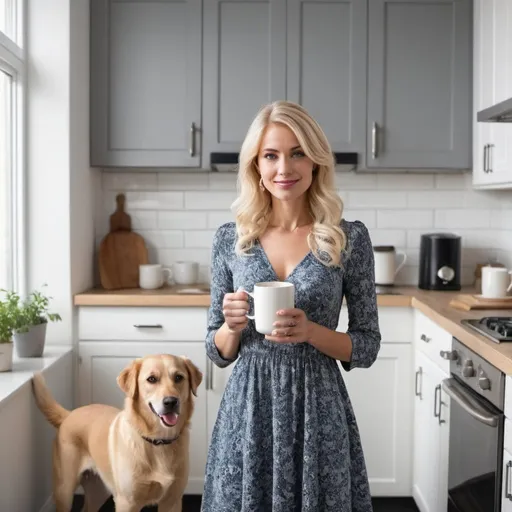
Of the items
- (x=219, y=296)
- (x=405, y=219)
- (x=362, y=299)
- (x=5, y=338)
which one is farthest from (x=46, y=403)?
(x=405, y=219)

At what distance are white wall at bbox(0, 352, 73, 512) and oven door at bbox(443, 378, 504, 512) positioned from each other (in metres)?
1.48

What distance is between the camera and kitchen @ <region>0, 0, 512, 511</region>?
325 centimetres

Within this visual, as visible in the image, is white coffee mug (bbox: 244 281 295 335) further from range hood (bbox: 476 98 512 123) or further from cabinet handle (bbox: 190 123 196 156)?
cabinet handle (bbox: 190 123 196 156)

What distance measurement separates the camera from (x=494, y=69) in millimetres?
3266

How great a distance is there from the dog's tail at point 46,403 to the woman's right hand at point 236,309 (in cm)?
133

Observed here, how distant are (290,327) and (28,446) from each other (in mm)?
1616

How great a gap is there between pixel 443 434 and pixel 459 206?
1.52 metres

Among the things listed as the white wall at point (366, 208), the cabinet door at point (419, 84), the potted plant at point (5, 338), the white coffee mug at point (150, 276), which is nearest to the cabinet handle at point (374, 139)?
the cabinet door at point (419, 84)

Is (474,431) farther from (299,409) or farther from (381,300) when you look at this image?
(381,300)

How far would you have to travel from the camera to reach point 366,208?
12.9 ft

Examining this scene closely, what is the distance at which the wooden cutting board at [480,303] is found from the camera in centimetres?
292

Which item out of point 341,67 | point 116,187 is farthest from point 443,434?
point 116,187

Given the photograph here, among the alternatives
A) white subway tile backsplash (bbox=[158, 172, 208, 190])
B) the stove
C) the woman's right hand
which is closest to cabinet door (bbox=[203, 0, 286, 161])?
white subway tile backsplash (bbox=[158, 172, 208, 190])

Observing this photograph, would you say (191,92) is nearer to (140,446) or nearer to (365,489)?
(140,446)
